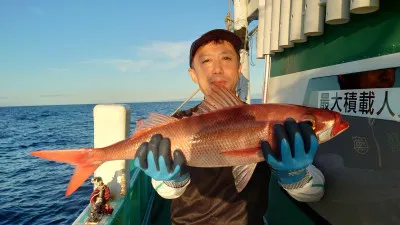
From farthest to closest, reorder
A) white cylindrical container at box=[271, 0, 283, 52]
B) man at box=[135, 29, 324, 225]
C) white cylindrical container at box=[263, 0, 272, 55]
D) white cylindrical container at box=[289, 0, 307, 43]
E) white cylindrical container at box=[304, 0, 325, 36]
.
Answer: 1. white cylindrical container at box=[263, 0, 272, 55]
2. white cylindrical container at box=[271, 0, 283, 52]
3. white cylindrical container at box=[289, 0, 307, 43]
4. white cylindrical container at box=[304, 0, 325, 36]
5. man at box=[135, 29, 324, 225]

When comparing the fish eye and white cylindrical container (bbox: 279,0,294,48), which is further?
white cylindrical container (bbox: 279,0,294,48)

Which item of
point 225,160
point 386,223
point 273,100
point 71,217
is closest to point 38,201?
point 71,217

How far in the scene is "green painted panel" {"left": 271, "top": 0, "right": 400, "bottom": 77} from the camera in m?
2.50

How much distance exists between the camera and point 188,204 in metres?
3.18

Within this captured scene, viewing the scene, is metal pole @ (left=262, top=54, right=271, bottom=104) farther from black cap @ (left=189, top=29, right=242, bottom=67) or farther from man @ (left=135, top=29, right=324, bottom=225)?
black cap @ (left=189, top=29, right=242, bottom=67)

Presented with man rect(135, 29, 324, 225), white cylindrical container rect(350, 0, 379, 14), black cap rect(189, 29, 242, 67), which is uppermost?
white cylindrical container rect(350, 0, 379, 14)

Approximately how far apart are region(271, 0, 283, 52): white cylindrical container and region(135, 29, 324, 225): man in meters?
1.41

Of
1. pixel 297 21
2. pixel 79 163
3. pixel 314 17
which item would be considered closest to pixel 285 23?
pixel 297 21

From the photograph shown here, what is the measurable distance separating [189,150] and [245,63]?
6311 mm

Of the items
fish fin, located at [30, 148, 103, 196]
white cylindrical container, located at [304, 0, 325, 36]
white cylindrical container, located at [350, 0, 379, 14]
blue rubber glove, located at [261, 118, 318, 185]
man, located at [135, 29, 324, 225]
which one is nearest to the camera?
blue rubber glove, located at [261, 118, 318, 185]

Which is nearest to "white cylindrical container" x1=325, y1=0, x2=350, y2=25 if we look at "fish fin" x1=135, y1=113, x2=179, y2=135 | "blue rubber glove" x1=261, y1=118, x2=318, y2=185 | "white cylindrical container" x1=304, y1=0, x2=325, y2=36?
"white cylindrical container" x1=304, y1=0, x2=325, y2=36

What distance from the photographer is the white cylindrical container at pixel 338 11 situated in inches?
115

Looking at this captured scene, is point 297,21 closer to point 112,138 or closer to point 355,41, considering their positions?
point 355,41

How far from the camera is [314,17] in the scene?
350cm
